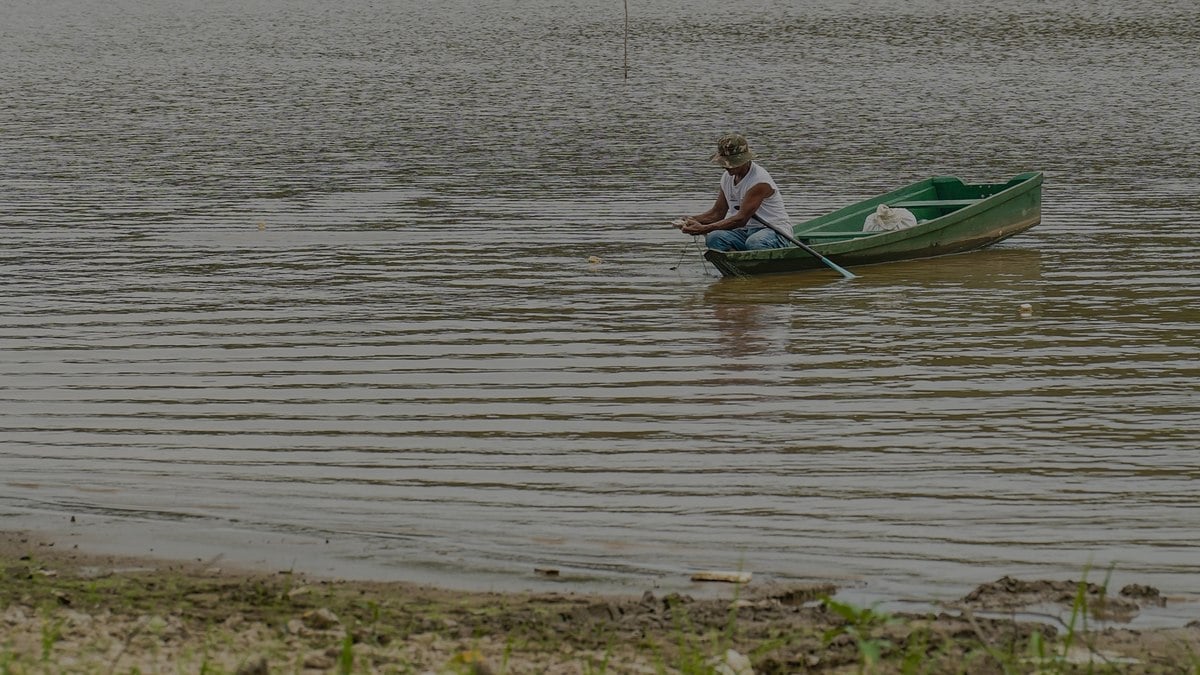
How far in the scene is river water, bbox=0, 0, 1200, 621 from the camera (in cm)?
716

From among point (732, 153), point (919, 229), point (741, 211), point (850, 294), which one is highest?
point (732, 153)

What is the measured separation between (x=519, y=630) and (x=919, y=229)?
29.9ft

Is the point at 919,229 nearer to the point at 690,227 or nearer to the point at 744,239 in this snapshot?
the point at 744,239

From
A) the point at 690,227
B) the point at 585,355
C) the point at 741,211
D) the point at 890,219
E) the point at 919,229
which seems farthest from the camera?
Result: the point at 890,219

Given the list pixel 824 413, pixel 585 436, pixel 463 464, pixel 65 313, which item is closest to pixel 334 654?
pixel 463 464

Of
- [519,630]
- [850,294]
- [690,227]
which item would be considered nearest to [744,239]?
[690,227]

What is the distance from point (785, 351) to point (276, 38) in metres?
34.7

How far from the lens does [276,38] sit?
43.2m

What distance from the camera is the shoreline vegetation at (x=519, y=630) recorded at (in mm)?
5195

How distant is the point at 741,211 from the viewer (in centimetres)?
1361

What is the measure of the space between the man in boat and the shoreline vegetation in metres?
7.34

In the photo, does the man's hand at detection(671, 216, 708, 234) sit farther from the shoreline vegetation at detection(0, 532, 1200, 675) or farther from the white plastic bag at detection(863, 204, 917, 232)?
the shoreline vegetation at detection(0, 532, 1200, 675)

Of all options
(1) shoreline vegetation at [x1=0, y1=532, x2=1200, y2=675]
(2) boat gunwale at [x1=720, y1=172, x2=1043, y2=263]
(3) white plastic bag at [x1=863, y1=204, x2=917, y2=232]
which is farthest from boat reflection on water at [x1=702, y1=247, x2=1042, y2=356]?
(1) shoreline vegetation at [x1=0, y1=532, x2=1200, y2=675]

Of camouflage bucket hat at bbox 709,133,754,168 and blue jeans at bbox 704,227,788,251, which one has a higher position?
camouflage bucket hat at bbox 709,133,754,168
